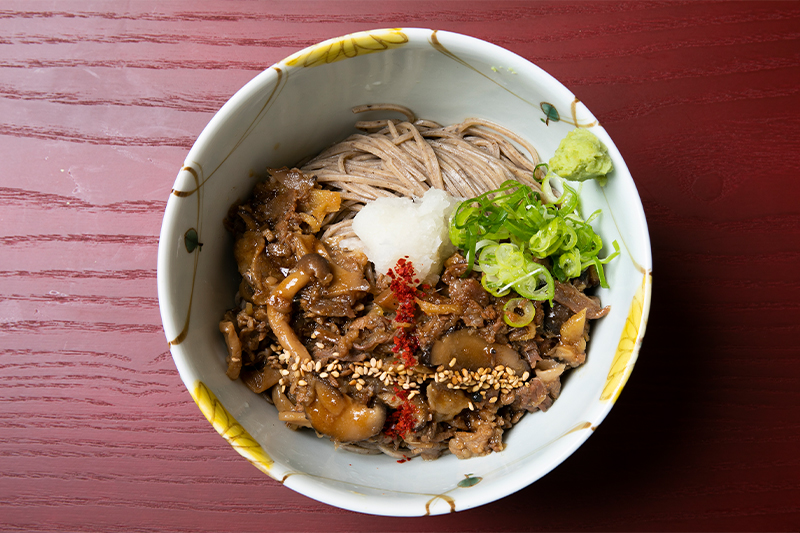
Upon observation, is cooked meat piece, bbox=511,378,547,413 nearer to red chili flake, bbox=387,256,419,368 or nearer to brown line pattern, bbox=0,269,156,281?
red chili flake, bbox=387,256,419,368

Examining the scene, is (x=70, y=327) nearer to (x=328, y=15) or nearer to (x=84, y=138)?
(x=84, y=138)

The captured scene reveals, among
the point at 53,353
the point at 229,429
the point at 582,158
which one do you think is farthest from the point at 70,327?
the point at 582,158

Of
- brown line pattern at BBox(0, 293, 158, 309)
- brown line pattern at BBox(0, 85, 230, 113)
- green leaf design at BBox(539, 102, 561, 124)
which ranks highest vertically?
green leaf design at BBox(539, 102, 561, 124)

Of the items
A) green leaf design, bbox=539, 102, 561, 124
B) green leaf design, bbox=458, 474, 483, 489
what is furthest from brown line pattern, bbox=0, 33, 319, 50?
green leaf design, bbox=458, 474, 483, 489

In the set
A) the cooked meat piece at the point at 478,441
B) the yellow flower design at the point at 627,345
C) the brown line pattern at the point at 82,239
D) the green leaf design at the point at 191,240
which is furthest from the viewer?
the brown line pattern at the point at 82,239

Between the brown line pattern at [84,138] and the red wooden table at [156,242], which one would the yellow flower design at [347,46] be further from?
the brown line pattern at [84,138]

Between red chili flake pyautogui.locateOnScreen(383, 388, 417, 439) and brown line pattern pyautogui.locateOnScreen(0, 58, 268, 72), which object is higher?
brown line pattern pyautogui.locateOnScreen(0, 58, 268, 72)

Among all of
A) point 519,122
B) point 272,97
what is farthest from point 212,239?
point 519,122

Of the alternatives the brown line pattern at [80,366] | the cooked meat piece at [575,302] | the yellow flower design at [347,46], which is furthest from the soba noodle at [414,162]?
the brown line pattern at [80,366]
